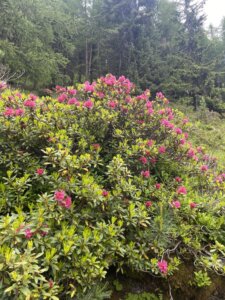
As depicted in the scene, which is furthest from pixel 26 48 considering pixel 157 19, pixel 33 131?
pixel 157 19

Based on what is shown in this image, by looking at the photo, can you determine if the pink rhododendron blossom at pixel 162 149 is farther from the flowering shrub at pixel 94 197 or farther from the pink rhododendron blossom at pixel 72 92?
the pink rhododendron blossom at pixel 72 92

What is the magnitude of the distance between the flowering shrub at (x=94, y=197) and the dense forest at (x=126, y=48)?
36.8 ft

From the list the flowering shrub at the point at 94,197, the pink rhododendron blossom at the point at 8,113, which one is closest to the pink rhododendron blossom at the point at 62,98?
the flowering shrub at the point at 94,197

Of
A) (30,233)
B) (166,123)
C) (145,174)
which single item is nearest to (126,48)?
(166,123)

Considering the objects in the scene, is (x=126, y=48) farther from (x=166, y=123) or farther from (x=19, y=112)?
(x=19, y=112)

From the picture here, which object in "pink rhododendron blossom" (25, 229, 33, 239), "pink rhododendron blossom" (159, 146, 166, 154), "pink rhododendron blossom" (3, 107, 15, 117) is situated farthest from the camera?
"pink rhododendron blossom" (159, 146, 166, 154)

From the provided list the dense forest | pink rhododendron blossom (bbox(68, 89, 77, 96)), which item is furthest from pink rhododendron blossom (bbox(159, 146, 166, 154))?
the dense forest

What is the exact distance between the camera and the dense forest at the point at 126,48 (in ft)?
46.9

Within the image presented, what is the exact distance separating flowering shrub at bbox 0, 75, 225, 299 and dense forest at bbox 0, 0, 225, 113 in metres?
11.2

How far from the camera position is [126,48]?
18.1 m

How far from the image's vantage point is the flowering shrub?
1.78 meters

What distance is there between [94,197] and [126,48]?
17963 millimetres

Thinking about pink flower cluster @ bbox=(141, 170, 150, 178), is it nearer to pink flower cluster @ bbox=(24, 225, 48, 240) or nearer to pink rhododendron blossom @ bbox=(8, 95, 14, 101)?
pink flower cluster @ bbox=(24, 225, 48, 240)

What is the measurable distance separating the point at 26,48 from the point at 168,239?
43.6 ft
